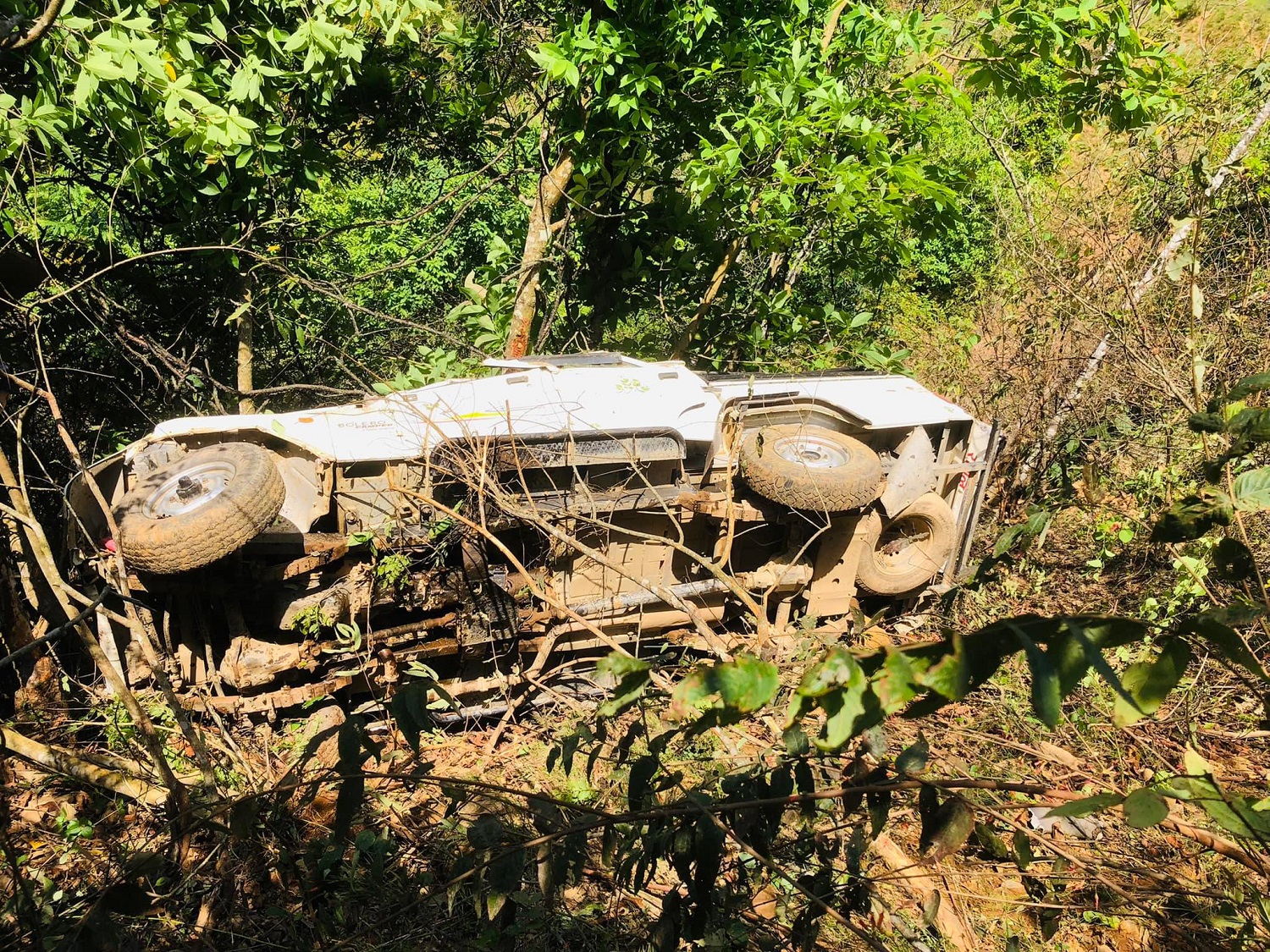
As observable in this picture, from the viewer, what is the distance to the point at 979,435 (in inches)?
236

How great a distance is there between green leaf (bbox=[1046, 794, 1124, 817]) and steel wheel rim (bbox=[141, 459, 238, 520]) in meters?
3.63

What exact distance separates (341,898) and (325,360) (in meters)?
5.03

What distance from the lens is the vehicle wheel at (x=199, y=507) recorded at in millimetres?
3705

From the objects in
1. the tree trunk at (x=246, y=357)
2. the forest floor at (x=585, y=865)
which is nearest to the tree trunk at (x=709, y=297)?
the forest floor at (x=585, y=865)

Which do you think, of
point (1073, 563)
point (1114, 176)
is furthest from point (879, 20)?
point (1073, 563)

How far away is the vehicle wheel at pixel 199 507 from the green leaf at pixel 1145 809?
3549 millimetres

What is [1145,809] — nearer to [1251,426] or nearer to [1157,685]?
[1157,685]

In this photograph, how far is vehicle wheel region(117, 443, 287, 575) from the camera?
146 inches

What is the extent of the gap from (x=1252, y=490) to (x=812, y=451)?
3690 mm

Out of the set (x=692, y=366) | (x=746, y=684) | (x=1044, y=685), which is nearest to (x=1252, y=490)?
(x=1044, y=685)

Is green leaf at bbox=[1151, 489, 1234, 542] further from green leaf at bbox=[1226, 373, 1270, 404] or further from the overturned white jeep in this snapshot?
the overturned white jeep

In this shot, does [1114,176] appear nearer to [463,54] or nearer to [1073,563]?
[1073,563]

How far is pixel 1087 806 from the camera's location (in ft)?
4.00

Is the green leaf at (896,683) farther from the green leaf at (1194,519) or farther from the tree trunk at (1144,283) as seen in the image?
the tree trunk at (1144,283)
